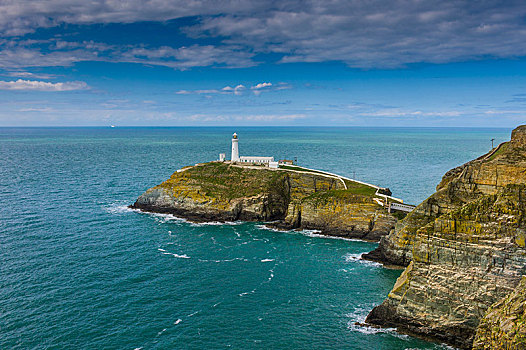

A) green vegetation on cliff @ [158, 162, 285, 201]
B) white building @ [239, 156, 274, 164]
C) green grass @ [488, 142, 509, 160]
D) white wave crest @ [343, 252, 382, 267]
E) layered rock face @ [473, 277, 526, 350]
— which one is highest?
green grass @ [488, 142, 509, 160]

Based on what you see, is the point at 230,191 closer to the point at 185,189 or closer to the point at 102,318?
the point at 185,189

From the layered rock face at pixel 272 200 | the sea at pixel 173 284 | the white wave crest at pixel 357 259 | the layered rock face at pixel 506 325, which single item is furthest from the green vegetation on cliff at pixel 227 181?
the layered rock face at pixel 506 325

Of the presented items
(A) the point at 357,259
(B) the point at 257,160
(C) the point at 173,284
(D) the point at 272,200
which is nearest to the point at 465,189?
(A) the point at 357,259

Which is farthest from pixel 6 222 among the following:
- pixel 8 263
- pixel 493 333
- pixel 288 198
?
pixel 493 333

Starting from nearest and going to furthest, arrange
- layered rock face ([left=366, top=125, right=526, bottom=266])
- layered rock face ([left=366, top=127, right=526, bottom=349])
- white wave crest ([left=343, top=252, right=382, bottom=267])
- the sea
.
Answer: layered rock face ([left=366, top=127, right=526, bottom=349]) < the sea < layered rock face ([left=366, top=125, right=526, bottom=266]) < white wave crest ([left=343, top=252, right=382, bottom=267])

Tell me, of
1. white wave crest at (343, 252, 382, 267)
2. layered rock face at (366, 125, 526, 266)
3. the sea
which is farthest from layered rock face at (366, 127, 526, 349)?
white wave crest at (343, 252, 382, 267)

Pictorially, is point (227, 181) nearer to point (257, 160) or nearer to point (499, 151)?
point (257, 160)

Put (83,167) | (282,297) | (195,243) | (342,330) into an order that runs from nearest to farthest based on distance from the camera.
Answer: (342,330) < (282,297) < (195,243) < (83,167)

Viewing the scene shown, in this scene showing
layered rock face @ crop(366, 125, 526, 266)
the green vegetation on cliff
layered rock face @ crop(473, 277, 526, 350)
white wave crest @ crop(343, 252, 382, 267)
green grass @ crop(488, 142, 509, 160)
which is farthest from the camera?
the green vegetation on cliff

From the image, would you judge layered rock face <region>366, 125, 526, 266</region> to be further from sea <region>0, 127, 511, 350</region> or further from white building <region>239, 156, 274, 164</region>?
white building <region>239, 156, 274, 164</region>
